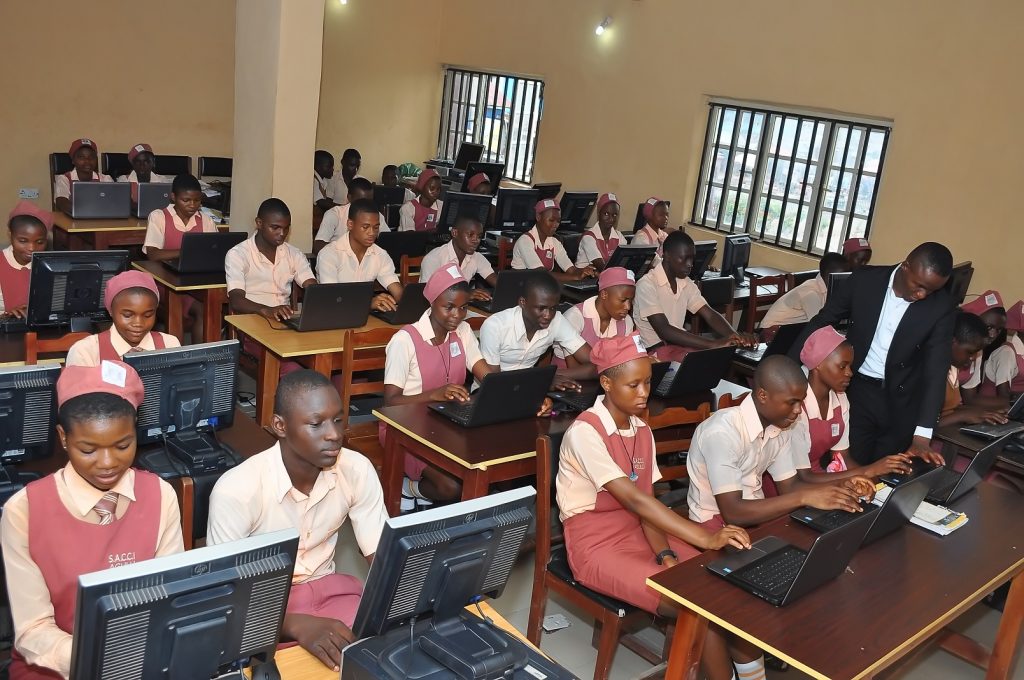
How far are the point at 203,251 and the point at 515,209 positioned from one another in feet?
11.3

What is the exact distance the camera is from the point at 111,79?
9.70 m

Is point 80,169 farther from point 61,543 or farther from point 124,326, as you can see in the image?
point 61,543

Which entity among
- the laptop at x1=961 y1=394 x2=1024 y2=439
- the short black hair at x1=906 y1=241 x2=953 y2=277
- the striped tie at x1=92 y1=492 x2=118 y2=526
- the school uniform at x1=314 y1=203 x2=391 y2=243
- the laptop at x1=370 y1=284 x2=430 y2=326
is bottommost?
the laptop at x1=961 y1=394 x2=1024 y2=439

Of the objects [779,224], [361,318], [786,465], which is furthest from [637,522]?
[779,224]

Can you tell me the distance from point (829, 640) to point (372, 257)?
394 centimetres

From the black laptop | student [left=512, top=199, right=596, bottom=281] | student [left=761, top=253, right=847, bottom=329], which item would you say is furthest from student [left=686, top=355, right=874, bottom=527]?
student [left=512, top=199, right=596, bottom=281]

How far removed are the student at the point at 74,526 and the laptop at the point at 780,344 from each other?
3539mm

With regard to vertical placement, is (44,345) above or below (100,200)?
below

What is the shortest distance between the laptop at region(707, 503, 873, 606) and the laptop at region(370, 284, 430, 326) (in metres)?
2.54

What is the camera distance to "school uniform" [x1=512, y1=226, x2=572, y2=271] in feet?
22.9

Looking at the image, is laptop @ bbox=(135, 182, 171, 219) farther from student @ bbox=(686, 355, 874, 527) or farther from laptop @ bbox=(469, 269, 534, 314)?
student @ bbox=(686, 355, 874, 527)

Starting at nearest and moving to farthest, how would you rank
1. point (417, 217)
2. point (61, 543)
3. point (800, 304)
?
point (61, 543), point (800, 304), point (417, 217)

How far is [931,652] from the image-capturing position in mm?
3826

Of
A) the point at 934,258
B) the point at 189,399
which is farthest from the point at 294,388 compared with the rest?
the point at 934,258
